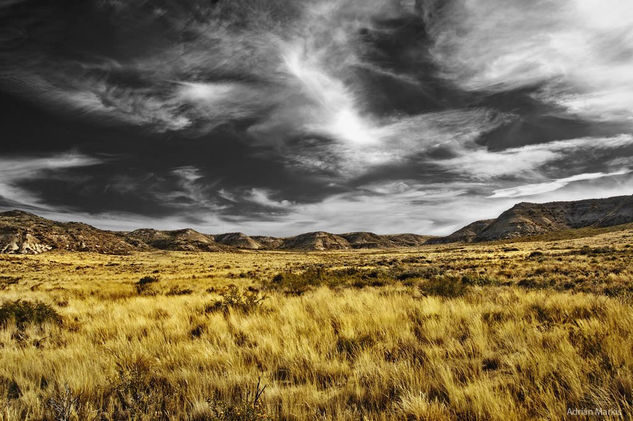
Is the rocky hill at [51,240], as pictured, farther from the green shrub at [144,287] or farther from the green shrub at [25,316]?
the green shrub at [25,316]

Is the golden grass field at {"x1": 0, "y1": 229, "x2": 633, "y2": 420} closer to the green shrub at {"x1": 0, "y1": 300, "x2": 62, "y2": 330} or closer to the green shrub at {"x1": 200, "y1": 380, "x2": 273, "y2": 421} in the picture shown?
the green shrub at {"x1": 200, "y1": 380, "x2": 273, "y2": 421}

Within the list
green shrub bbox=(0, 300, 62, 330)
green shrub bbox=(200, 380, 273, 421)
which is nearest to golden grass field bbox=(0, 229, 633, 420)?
green shrub bbox=(200, 380, 273, 421)

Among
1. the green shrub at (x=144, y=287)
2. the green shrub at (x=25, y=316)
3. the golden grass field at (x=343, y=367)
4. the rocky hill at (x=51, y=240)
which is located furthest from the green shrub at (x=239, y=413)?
the rocky hill at (x=51, y=240)

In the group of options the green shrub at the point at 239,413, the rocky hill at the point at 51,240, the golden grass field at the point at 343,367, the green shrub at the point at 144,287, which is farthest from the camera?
the rocky hill at the point at 51,240

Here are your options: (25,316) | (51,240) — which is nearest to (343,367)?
(25,316)

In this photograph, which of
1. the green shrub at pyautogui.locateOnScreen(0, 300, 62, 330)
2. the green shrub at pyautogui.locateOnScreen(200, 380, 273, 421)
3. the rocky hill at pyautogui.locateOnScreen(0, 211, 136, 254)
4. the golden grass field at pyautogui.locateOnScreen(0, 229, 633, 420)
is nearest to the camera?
the green shrub at pyautogui.locateOnScreen(200, 380, 273, 421)

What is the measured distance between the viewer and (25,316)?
25.4ft

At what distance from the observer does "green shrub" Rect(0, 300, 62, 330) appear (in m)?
7.48

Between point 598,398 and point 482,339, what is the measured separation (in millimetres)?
1825

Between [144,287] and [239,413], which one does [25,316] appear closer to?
[239,413]

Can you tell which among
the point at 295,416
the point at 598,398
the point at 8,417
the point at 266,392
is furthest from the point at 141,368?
the point at 598,398

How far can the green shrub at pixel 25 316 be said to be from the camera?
7.48 metres

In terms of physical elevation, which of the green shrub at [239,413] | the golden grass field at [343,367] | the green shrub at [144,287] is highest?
A: the green shrub at [239,413]

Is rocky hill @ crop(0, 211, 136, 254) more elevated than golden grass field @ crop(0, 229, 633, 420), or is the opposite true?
rocky hill @ crop(0, 211, 136, 254)
